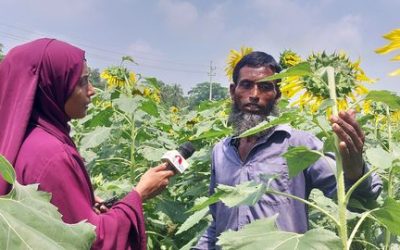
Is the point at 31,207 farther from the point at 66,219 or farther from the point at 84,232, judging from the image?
the point at 66,219

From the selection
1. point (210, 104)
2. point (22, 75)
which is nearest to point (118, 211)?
point (22, 75)

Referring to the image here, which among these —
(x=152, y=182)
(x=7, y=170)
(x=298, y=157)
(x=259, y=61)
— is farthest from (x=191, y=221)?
(x=7, y=170)

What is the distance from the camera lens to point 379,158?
1141 mm

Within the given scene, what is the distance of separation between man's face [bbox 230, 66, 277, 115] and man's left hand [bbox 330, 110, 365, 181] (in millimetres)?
698

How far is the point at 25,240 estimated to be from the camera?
0.63 metres

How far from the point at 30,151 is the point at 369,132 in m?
1.56

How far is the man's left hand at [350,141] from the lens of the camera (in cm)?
121

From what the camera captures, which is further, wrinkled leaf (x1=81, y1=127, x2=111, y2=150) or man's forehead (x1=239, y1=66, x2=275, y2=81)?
wrinkled leaf (x1=81, y1=127, x2=111, y2=150)

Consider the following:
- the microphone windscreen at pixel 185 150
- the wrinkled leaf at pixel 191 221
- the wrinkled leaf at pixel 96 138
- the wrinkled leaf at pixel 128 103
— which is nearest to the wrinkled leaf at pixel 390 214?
the wrinkled leaf at pixel 191 221

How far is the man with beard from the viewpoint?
1.76m

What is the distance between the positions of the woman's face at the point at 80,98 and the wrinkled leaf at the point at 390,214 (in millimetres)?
1027

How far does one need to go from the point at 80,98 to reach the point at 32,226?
3.95 feet

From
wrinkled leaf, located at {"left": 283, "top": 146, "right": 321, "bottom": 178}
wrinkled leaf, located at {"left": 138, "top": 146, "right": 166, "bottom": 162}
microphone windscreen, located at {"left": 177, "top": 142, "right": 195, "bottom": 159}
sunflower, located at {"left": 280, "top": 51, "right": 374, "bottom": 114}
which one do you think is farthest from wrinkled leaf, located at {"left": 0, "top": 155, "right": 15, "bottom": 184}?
wrinkled leaf, located at {"left": 138, "top": 146, "right": 166, "bottom": 162}

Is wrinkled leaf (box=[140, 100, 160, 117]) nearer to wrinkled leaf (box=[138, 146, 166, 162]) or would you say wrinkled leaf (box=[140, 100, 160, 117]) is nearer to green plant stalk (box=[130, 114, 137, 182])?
green plant stalk (box=[130, 114, 137, 182])
